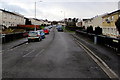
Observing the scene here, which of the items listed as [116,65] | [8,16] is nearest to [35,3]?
[8,16]

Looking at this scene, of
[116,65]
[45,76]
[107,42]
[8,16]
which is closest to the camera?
[45,76]

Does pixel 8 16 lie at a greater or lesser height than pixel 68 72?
greater

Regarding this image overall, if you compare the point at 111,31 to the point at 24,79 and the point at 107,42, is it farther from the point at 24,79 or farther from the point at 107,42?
the point at 24,79

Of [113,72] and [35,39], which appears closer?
[113,72]

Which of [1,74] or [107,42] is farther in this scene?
[107,42]

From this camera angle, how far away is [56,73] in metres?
7.57

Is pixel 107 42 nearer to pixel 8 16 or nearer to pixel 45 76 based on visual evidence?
pixel 45 76

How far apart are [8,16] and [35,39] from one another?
36092 millimetres

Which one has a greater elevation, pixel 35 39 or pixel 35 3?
pixel 35 3

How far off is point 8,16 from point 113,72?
55.8m

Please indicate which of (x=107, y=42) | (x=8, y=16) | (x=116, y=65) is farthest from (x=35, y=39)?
(x=8, y=16)

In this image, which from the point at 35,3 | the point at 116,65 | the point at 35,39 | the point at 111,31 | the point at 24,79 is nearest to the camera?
the point at 24,79

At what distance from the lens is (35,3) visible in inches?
1822

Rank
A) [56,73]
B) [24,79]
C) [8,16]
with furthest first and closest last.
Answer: [8,16]
[56,73]
[24,79]
